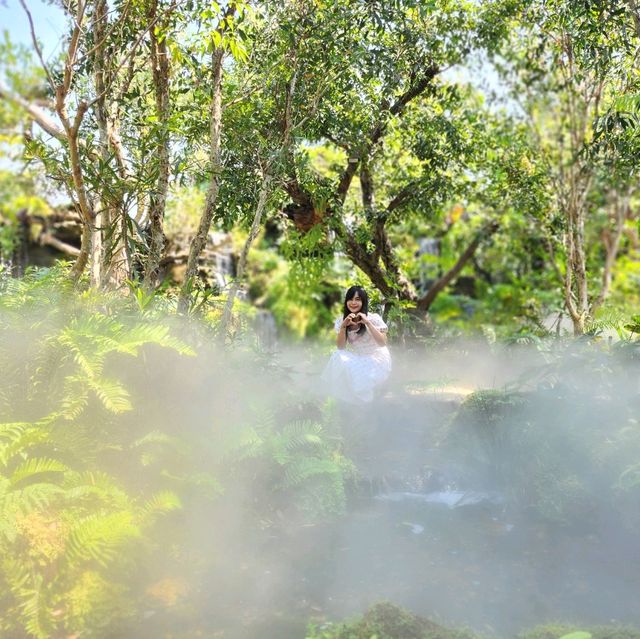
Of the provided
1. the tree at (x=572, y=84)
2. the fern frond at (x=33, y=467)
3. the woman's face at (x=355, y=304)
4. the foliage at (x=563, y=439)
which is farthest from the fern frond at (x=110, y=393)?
the tree at (x=572, y=84)

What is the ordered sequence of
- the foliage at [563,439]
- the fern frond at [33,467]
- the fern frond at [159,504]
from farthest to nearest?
the foliage at [563,439], the fern frond at [159,504], the fern frond at [33,467]

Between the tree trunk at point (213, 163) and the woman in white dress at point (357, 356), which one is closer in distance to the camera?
the tree trunk at point (213, 163)

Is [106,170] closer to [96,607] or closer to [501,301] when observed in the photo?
[96,607]

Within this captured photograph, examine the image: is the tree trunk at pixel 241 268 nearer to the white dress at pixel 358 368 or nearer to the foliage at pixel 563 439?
the white dress at pixel 358 368

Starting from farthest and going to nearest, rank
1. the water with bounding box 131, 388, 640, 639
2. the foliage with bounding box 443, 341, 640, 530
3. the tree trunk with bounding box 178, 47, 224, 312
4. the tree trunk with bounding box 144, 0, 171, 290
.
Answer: the tree trunk with bounding box 178, 47, 224, 312 → the tree trunk with bounding box 144, 0, 171, 290 → the foliage with bounding box 443, 341, 640, 530 → the water with bounding box 131, 388, 640, 639

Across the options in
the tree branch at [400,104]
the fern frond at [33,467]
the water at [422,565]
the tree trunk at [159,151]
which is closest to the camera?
the water at [422,565]

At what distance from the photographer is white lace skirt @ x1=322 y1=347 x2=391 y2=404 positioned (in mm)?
6742

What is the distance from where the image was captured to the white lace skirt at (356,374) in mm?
6742

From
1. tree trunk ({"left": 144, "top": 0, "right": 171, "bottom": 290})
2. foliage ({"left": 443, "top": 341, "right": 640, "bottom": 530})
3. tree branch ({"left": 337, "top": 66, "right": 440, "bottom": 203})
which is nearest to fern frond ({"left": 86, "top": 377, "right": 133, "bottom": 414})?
tree trunk ({"left": 144, "top": 0, "right": 171, "bottom": 290})

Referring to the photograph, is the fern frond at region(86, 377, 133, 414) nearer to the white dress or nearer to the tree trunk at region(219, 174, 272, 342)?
the tree trunk at region(219, 174, 272, 342)

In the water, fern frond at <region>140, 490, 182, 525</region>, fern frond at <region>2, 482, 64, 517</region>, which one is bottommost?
the water

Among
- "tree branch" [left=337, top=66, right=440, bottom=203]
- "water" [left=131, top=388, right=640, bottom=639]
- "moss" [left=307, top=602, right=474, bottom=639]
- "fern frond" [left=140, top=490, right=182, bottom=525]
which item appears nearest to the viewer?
"moss" [left=307, top=602, right=474, bottom=639]

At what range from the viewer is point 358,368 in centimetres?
675

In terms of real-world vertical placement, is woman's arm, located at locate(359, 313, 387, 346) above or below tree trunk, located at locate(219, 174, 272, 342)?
below
